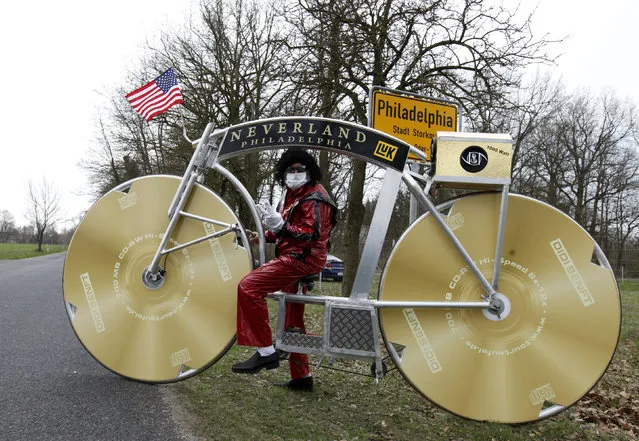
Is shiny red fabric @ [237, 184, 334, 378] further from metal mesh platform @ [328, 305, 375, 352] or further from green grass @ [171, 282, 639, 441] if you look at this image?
green grass @ [171, 282, 639, 441]

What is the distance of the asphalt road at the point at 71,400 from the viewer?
365 cm

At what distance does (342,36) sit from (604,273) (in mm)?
8359

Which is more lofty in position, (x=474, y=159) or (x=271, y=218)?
(x=474, y=159)

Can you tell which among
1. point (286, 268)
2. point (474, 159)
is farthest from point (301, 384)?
point (474, 159)

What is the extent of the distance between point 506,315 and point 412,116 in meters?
4.15

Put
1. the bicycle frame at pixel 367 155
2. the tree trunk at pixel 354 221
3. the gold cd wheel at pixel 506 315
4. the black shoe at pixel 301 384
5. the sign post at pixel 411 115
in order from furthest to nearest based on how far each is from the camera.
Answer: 1. the tree trunk at pixel 354 221
2. the sign post at pixel 411 115
3. the black shoe at pixel 301 384
4. the bicycle frame at pixel 367 155
5. the gold cd wheel at pixel 506 315

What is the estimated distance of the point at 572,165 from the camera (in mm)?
44125

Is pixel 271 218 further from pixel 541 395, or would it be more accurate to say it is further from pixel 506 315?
pixel 541 395

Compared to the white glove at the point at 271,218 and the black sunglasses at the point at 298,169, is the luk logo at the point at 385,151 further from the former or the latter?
the white glove at the point at 271,218

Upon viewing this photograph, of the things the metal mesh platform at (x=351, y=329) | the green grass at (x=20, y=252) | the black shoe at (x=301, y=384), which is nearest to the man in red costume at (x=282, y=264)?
the metal mesh platform at (x=351, y=329)

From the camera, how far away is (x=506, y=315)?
4.01 meters

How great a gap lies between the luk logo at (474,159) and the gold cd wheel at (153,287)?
1.91m

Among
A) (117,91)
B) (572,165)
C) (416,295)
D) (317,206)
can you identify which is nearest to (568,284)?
(416,295)

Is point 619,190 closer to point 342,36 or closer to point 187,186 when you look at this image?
point 342,36
